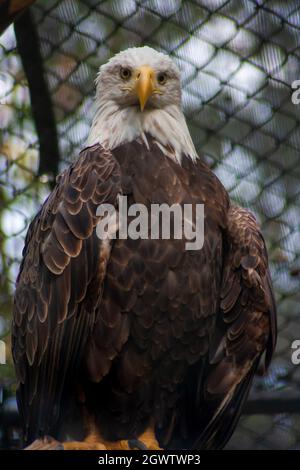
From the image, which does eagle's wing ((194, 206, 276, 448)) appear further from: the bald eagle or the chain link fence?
the chain link fence

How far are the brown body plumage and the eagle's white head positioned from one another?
2.6 inches

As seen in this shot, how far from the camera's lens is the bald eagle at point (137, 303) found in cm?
346

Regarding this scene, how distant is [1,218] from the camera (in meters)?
4.61

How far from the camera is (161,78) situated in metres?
3.83

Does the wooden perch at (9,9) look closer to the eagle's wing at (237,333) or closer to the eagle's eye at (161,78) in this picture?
the eagle's eye at (161,78)

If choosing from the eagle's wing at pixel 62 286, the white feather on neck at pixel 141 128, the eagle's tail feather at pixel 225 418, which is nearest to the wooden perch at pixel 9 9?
the eagle's wing at pixel 62 286

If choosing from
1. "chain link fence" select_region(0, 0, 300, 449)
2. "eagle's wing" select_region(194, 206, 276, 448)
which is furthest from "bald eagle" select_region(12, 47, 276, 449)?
"chain link fence" select_region(0, 0, 300, 449)

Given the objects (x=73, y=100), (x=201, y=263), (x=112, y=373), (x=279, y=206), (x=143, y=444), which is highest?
(x=73, y=100)
